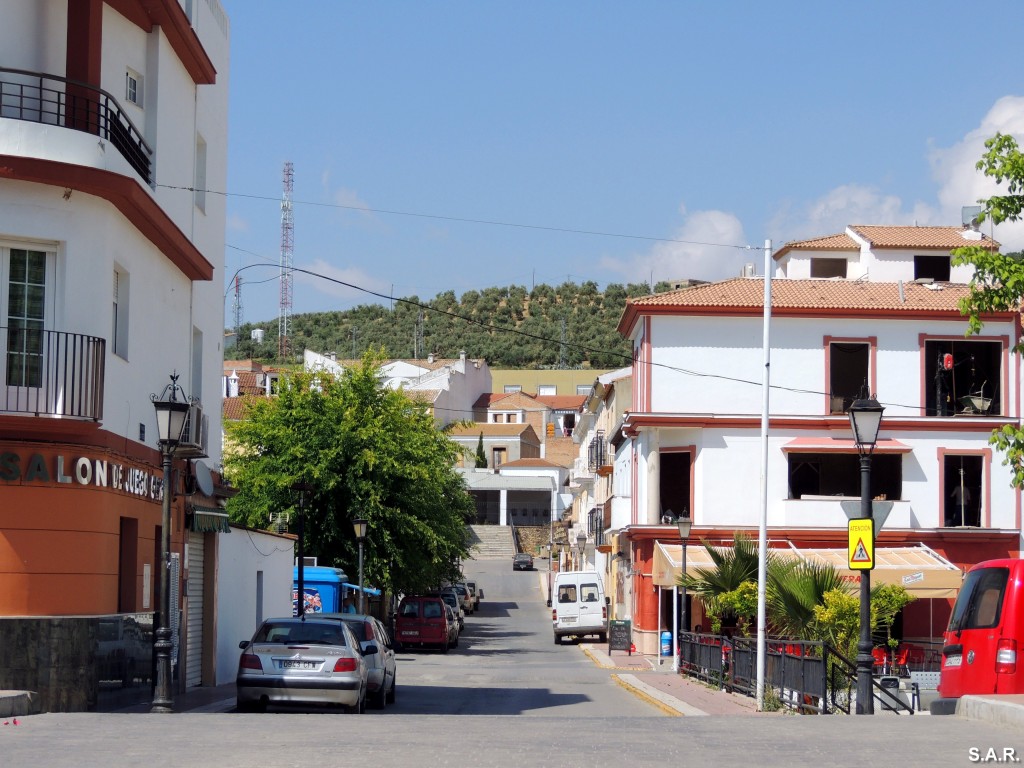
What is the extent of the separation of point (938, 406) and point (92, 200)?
33.3 m

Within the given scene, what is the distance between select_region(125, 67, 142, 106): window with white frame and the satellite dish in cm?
650

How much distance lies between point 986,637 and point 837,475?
30.7 metres

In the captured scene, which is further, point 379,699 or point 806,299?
point 806,299

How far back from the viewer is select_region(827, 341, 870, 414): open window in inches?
1781

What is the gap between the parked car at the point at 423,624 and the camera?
47.4 m

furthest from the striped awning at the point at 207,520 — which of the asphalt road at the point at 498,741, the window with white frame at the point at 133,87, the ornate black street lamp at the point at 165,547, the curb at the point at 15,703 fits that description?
the asphalt road at the point at 498,741

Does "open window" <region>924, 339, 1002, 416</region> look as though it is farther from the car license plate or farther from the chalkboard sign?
the car license plate

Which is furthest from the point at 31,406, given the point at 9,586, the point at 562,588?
the point at 562,588

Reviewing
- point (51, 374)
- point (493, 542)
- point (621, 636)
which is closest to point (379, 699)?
point (51, 374)

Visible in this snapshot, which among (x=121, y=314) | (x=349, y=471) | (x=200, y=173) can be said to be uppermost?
(x=200, y=173)

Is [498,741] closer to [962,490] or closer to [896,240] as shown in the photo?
[962,490]

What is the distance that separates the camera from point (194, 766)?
35.3 ft

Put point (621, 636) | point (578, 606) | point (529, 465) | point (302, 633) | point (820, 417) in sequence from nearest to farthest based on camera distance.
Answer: point (302, 633), point (621, 636), point (820, 417), point (578, 606), point (529, 465)

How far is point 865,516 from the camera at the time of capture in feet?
64.8
